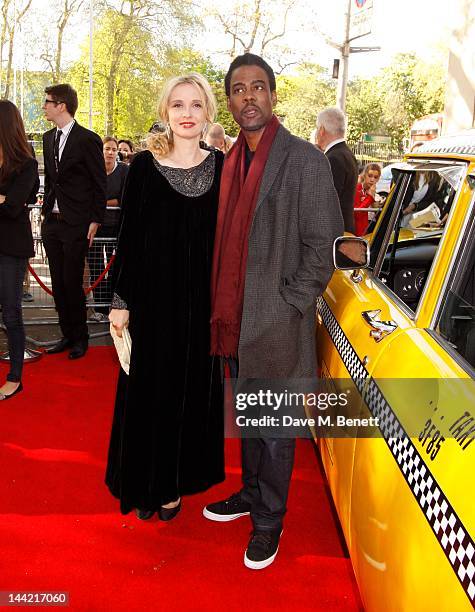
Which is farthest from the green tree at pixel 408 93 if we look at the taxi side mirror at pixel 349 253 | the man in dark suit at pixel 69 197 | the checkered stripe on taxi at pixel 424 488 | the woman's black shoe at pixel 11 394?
the checkered stripe on taxi at pixel 424 488

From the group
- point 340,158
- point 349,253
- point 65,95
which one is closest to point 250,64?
point 349,253

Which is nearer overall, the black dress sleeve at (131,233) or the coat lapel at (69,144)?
the black dress sleeve at (131,233)

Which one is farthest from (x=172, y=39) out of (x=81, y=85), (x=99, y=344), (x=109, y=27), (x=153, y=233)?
(x=153, y=233)

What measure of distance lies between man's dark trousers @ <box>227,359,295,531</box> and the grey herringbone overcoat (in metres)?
0.40

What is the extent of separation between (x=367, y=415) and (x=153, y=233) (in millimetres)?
1179

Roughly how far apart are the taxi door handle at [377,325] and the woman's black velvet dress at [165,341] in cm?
73

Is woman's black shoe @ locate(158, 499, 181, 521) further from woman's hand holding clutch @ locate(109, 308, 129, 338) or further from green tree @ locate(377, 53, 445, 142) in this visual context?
green tree @ locate(377, 53, 445, 142)

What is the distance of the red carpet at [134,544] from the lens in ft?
8.80

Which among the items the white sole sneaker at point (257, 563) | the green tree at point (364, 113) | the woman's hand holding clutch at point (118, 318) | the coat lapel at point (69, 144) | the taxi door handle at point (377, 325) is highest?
the coat lapel at point (69, 144)

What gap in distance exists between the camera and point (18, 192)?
4.38 metres

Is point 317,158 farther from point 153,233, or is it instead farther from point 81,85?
point 81,85

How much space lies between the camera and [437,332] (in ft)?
6.84

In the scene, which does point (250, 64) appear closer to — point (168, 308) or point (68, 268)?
point (168, 308)

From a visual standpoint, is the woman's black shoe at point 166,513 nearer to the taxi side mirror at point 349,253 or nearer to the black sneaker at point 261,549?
the black sneaker at point 261,549
